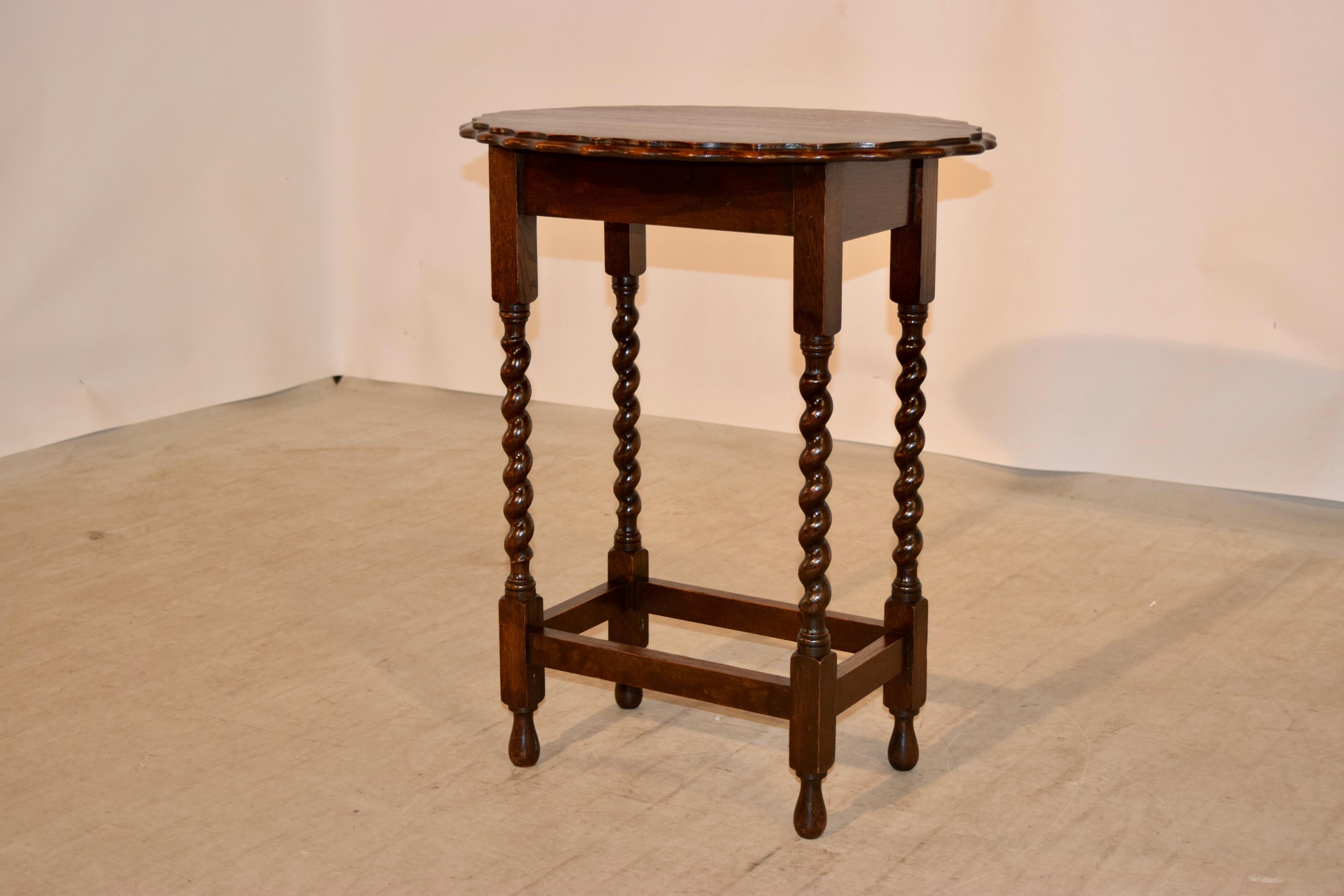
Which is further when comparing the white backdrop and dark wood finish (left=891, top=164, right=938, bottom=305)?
the white backdrop

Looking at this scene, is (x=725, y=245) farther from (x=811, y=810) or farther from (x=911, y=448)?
(x=811, y=810)

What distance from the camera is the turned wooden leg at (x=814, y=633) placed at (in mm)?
2066

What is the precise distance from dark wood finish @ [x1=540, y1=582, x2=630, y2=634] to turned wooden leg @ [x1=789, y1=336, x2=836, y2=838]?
1.52 feet

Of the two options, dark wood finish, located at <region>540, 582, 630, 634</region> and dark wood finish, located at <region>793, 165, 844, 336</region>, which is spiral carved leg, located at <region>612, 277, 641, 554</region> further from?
dark wood finish, located at <region>793, 165, 844, 336</region>

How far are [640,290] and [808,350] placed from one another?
3.02 meters

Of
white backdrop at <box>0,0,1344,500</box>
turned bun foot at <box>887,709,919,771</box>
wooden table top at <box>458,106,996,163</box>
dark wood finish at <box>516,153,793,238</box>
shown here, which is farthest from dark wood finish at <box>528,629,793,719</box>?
white backdrop at <box>0,0,1344,500</box>

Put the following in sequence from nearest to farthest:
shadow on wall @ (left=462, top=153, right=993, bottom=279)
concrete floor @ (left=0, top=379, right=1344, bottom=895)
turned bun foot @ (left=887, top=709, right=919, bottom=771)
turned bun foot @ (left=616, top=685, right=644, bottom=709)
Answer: concrete floor @ (left=0, top=379, right=1344, bottom=895), turned bun foot @ (left=887, top=709, right=919, bottom=771), turned bun foot @ (left=616, top=685, right=644, bottom=709), shadow on wall @ (left=462, top=153, right=993, bottom=279)

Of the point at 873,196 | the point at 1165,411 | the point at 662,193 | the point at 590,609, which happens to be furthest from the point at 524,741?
the point at 1165,411

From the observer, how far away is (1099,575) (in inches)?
133

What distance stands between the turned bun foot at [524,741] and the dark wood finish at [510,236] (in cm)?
70

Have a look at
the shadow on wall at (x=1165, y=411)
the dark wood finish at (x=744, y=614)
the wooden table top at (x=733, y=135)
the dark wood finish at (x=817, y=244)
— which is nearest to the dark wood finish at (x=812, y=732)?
the dark wood finish at (x=744, y=614)

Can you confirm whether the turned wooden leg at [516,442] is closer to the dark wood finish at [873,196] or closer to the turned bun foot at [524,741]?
the turned bun foot at [524,741]

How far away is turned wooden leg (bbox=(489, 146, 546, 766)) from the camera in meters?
2.23

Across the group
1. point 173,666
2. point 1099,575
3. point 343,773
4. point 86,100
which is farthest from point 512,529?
point 86,100
